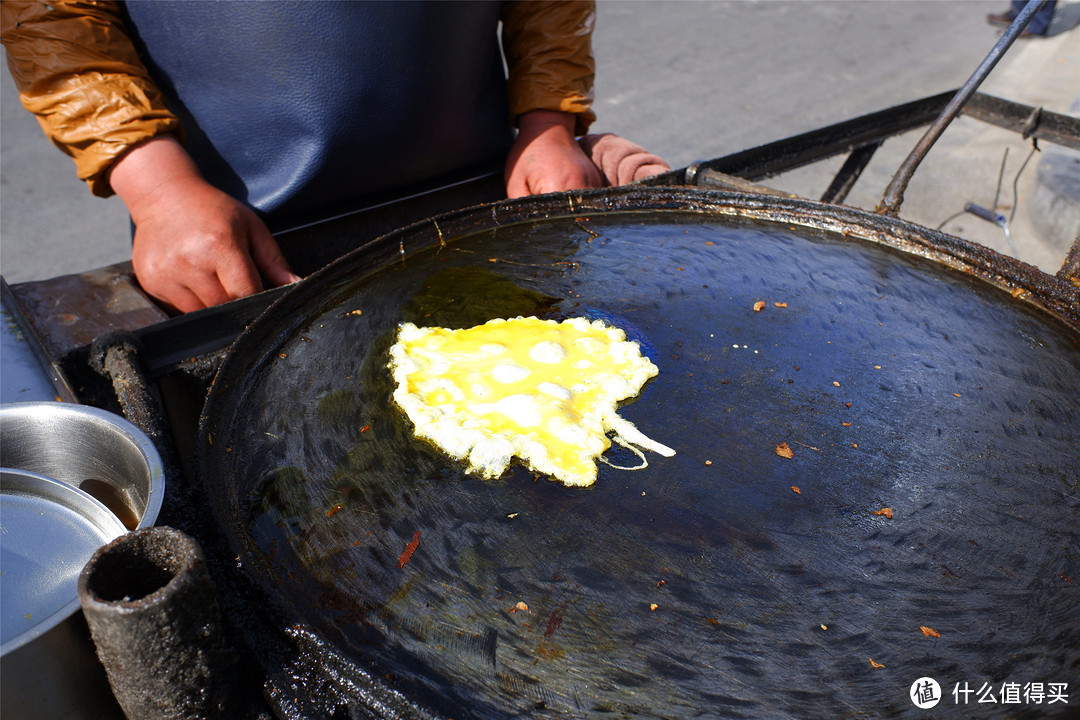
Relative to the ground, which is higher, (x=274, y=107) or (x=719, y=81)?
(x=274, y=107)

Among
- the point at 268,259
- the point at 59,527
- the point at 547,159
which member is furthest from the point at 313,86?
the point at 59,527

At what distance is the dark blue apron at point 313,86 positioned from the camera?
6.60 ft

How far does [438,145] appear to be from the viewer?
Answer: 239 centimetres

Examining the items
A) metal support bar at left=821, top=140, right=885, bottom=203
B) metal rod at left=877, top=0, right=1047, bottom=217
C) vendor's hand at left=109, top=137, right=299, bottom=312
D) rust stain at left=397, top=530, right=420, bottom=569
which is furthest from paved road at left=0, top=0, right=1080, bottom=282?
rust stain at left=397, top=530, right=420, bottom=569

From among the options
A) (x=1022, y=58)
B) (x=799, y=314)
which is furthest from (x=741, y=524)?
(x=1022, y=58)

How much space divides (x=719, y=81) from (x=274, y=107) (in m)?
5.85

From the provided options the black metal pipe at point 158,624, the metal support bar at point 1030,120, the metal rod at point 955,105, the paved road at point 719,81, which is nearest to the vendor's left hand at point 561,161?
the metal rod at point 955,105

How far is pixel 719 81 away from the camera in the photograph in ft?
23.1

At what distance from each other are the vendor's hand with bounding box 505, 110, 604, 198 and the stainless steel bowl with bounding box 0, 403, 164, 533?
1.55m

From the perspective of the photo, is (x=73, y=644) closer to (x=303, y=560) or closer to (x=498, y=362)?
(x=303, y=560)

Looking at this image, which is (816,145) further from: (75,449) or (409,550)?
(75,449)

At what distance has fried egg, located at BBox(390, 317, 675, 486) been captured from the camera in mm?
1300

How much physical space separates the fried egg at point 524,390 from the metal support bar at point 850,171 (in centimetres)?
169

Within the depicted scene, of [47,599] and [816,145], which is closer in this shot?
[47,599]
